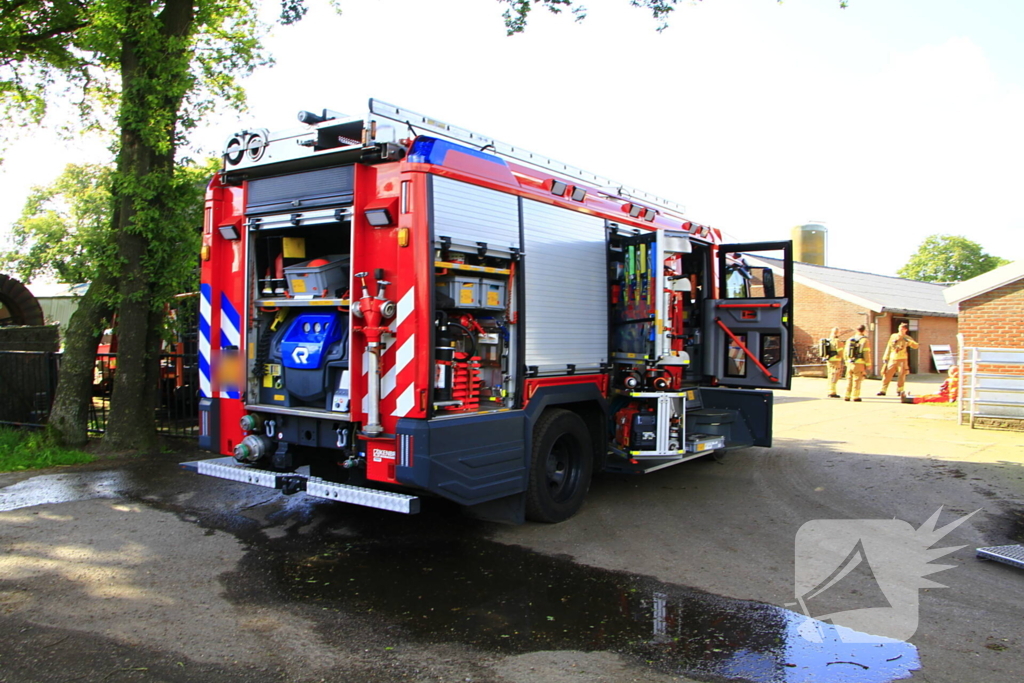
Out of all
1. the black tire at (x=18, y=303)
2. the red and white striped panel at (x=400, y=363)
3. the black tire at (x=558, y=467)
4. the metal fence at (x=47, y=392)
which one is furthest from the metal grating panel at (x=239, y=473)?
Result: the black tire at (x=18, y=303)

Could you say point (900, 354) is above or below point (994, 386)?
above

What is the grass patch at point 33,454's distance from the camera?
859 cm

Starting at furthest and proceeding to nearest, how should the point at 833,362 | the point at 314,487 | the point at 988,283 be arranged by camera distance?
the point at 833,362 < the point at 988,283 < the point at 314,487

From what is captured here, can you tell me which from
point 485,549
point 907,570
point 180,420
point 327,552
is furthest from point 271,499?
point 907,570

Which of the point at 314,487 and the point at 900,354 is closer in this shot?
the point at 314,487

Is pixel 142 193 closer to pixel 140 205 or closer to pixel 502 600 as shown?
pixel 140 205

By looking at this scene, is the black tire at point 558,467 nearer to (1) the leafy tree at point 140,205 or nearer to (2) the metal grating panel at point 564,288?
(2) the metal grating panel at point 564,288

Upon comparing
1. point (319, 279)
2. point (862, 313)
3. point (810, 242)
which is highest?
point (810, 242)

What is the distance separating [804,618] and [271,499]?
493 cm

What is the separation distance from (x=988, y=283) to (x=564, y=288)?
42.2 ft

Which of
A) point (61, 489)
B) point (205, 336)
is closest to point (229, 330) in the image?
point (205, 336)

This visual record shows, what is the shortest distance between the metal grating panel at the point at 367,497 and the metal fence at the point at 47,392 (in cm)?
571

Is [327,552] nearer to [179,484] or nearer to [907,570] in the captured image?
[179,484]

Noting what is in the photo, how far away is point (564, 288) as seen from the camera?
21.3 feet
